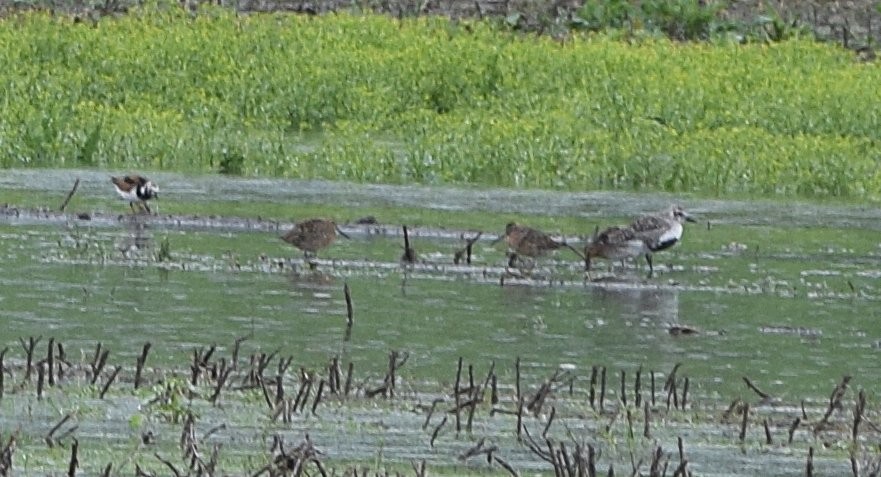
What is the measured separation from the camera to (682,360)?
11.0m

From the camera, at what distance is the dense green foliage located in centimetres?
1855

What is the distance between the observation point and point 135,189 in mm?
15734

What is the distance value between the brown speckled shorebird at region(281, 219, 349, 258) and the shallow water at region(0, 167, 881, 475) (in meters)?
0.14

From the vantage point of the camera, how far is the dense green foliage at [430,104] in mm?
18547

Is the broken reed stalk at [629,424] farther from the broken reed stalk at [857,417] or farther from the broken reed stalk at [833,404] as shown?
the broken reed stalk at [857,417]

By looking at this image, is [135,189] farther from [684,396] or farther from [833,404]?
[833,404]

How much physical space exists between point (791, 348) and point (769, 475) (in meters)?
3.39

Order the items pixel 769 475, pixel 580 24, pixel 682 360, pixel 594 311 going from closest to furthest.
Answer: pixel 769 475 → pixel 682 360 → pixel 594 311 → pixel 580 24

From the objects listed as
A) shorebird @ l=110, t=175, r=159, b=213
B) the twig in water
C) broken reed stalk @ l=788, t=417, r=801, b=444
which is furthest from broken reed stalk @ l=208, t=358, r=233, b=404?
shorebird @ l=110, t=175, r=159, b=213

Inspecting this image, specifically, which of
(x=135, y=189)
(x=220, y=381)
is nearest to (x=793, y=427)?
(x=220, y=381)

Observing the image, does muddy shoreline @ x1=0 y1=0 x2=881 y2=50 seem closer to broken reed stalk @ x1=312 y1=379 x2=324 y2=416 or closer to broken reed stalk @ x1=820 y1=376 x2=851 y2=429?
broken reed stalk @ x1=820 y1=376 x2=851 y2=429

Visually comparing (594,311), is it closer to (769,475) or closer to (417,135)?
(769,475)

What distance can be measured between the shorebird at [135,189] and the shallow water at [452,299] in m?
0.17

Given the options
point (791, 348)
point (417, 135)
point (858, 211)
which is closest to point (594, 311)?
point (791, 348)
